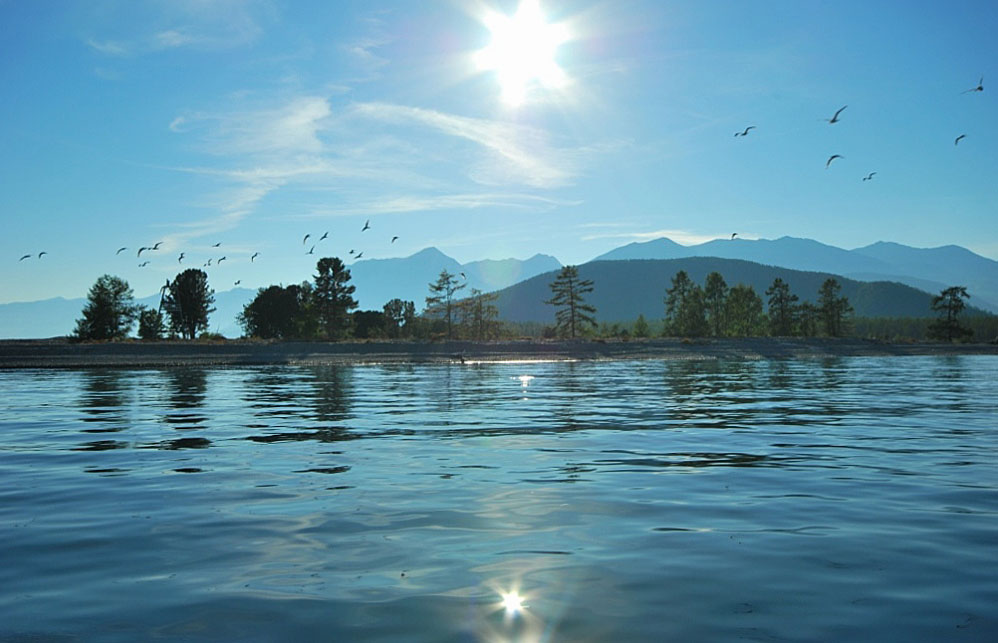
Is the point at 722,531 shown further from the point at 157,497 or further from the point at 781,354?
the point at 781,354

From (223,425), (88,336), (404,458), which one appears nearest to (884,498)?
(404,458)

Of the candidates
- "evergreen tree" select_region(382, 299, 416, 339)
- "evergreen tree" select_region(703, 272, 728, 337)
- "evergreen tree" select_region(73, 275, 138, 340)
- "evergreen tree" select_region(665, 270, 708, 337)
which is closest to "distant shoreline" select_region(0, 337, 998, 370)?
"evergreen tree" select_region(73, 275, 138, 340)

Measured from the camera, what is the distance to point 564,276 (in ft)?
408

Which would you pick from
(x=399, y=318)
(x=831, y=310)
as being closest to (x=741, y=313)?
(x=831, y=310)

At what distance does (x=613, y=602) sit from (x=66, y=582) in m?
5.64

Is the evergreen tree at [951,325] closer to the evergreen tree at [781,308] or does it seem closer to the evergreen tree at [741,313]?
the evergreen tree at [781,308]

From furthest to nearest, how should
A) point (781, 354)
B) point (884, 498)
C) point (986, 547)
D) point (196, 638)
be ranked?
point (781, 354) → point (884, 498) → point (986, 547) → point (196, 638)

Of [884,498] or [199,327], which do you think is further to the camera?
[199,327]

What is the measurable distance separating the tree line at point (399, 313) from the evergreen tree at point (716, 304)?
7.7 inches

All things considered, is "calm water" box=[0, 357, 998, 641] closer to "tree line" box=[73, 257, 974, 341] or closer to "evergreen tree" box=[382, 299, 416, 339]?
"tree line" box=[73, 257, 974, 341]

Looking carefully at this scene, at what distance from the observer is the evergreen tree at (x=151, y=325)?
112 metres

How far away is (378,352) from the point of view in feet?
290

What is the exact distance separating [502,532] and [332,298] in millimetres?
113349

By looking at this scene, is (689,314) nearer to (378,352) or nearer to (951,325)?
(951,325)
